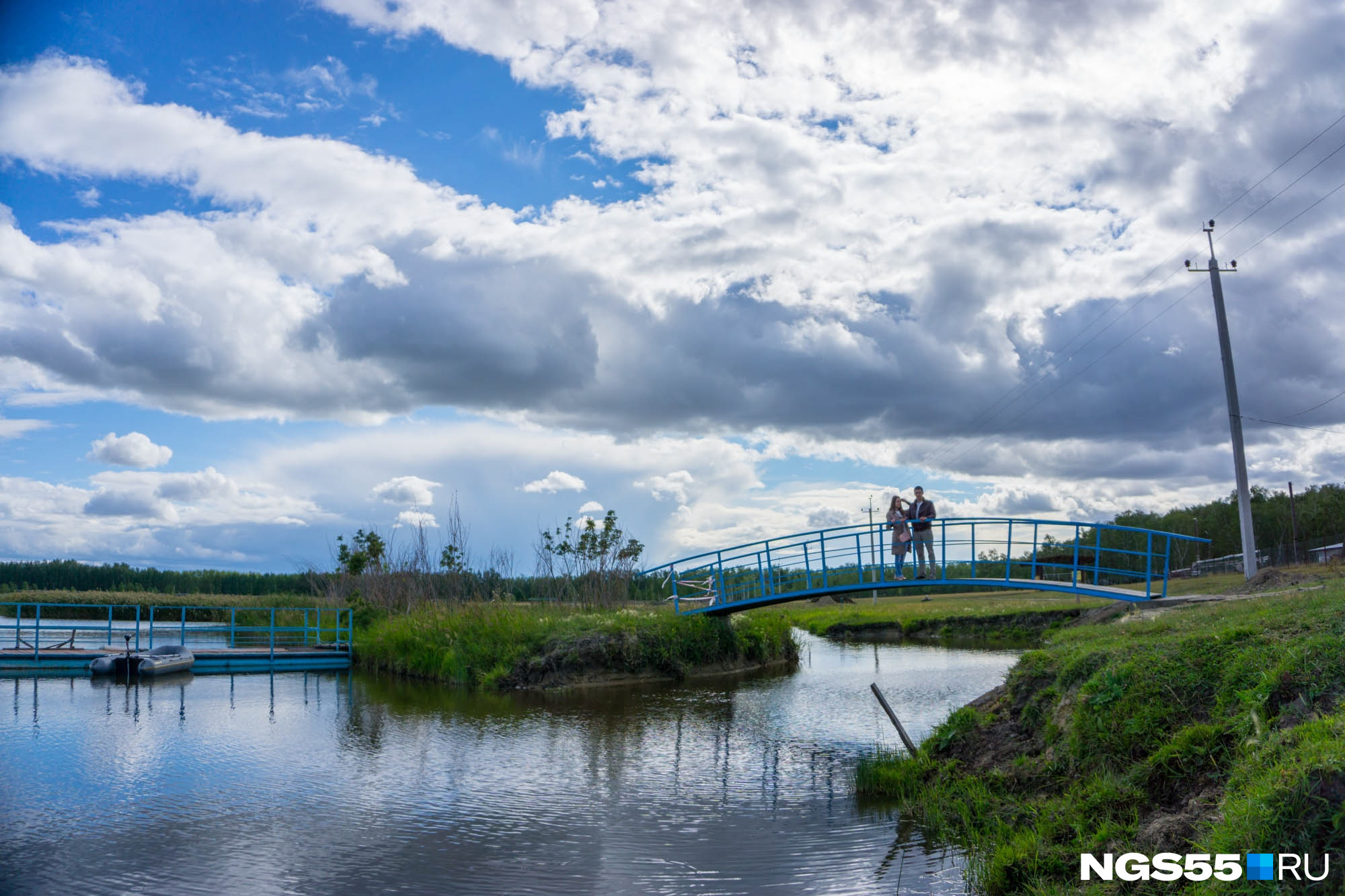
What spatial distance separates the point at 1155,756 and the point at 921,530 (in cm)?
1310

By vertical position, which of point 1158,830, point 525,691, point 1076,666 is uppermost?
point 1076,666

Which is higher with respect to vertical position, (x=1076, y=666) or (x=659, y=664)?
(x=1076, y=666)

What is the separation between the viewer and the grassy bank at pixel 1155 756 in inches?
219

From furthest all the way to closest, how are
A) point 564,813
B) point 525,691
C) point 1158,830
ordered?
point 525,691 → point 564,813 → point 1158,830

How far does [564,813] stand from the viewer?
10.3 meters

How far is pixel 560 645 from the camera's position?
2228 centimetres

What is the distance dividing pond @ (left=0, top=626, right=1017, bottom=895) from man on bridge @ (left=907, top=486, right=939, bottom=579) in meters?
2.52

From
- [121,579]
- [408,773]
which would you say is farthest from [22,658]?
[121,579]

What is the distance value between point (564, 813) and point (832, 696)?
10.4 metres

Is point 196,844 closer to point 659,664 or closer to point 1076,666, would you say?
point 1076,666

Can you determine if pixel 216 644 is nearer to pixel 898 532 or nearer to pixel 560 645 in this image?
pixel 560 645

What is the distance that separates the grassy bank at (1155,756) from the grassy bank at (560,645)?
12.3 metres

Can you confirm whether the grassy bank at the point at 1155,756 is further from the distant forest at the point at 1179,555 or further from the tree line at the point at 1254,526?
the tree line at the point at 1254,526

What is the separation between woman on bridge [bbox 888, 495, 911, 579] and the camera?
65.7ft
